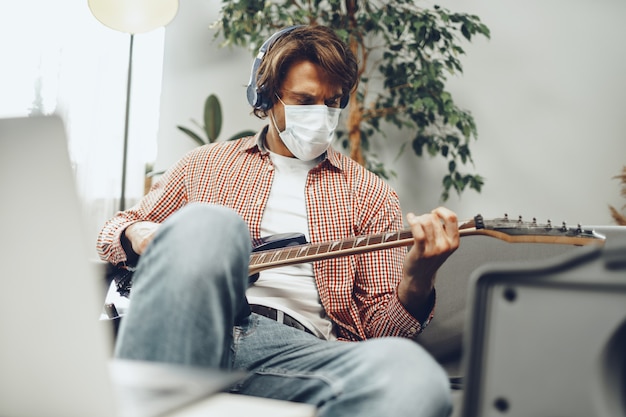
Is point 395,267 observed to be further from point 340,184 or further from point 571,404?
point 571,404

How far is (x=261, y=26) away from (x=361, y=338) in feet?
5.01

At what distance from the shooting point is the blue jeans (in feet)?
1.86

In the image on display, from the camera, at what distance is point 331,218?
1292 mm

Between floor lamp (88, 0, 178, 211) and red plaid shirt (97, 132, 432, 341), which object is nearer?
red plaid shirt (97, 132, 432, 341)

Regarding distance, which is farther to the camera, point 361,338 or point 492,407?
point 361,338

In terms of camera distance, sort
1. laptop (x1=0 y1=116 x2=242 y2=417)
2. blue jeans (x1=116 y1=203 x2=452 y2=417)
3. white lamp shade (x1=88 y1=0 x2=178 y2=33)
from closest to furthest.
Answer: laptop (x1=0 y1=116 x2=242 y2=417), blue jeans (x1=116 y1=203 x2=452 y2=417), white lamp shade (x1=88 y1=0 x2=178 y2=33)

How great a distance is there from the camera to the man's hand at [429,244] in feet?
3.33

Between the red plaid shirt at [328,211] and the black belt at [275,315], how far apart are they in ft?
0.33

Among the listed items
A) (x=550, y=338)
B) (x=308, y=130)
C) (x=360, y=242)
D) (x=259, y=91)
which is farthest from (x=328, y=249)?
(x=550, y=338)

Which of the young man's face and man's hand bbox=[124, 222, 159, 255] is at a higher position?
the young man's face

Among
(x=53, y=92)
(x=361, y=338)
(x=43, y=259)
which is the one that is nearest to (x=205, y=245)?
(x=43, y=259)

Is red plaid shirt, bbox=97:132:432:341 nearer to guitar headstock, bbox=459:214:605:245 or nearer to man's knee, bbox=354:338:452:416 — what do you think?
guitar headstock, bbox=459:214:605:245

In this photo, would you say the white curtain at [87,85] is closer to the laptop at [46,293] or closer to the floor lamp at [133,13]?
the floor lamp at [133,13]

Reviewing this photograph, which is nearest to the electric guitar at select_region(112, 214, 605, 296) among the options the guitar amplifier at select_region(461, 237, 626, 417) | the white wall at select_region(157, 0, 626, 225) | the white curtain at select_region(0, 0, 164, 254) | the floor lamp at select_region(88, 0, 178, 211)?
the guitar amplifier at select_region(461, 237, 626, 417)
